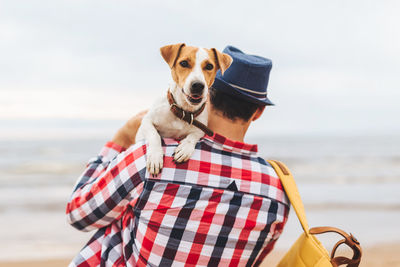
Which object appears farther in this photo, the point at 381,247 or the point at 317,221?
the point at 317,221

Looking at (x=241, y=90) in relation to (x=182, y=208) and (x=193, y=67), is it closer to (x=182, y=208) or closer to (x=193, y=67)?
(x=193, y=67)

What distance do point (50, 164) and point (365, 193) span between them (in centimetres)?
1084

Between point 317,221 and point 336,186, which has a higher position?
point 317,221

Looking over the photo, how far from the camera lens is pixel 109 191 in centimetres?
162

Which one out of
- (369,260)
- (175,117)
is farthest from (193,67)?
(369,260)

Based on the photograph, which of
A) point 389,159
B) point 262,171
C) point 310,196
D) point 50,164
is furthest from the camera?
point 389,159

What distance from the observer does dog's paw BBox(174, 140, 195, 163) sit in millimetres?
1573

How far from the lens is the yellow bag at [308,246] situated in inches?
62.9

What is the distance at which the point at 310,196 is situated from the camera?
317 inches

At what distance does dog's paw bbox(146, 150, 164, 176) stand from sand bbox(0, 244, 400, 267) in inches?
131

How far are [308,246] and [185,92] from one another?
3.04 ft

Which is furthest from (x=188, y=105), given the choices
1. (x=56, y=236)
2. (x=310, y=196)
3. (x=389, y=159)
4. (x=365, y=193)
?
(x=389, y=159)

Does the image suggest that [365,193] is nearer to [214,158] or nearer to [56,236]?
[56,236]

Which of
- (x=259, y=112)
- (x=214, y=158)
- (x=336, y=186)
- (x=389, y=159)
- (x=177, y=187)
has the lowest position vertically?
(x=389, y=159)
